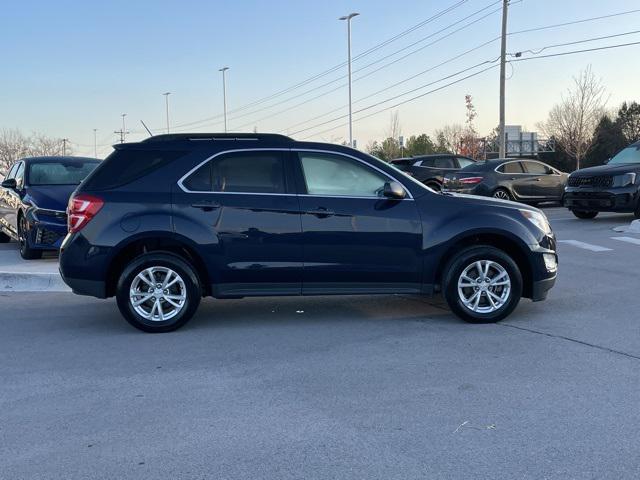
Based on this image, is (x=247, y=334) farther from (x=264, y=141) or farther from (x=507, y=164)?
(x=507, y=164)

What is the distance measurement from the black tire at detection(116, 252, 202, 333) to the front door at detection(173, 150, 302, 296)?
0.20 m

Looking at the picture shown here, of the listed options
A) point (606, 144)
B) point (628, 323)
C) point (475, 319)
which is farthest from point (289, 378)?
point (606, 144)

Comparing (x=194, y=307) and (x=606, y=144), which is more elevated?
(x=606, y=144)

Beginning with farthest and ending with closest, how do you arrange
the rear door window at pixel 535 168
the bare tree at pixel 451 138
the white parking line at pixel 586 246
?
the bare tree at pixel 451 138 → the rear door window at pixel 535 168 → the white parking line at pixel 586 246

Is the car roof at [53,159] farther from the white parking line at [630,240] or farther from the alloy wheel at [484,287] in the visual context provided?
the white parking line at [630,240]

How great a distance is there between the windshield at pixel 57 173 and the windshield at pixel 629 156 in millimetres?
11930

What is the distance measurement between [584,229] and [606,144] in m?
41.6

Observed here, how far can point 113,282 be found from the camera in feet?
20.3

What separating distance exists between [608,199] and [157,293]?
11.5m

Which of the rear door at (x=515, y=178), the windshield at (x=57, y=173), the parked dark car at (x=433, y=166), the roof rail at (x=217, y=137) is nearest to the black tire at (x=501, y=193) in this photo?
the rear door at (x=515, y=178)

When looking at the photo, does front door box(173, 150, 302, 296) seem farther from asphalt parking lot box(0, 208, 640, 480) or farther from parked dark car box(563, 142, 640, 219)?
parked dark car box(563, 142, 640, 219)

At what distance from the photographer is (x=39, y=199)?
966 cm

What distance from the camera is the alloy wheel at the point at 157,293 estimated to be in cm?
597

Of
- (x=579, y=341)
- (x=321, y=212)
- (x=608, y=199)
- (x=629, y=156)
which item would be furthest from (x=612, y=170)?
(x=321, y=212)
